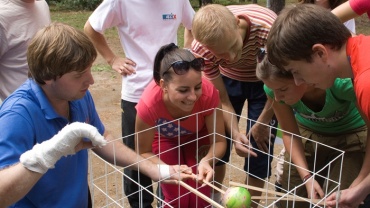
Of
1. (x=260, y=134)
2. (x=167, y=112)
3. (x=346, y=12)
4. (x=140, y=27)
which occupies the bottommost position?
(x=260, y=134)

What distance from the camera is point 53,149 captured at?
1.25 meters

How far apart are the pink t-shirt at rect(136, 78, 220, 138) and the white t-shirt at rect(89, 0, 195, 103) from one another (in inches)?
12.1

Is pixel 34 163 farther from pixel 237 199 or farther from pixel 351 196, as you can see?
pixel 351 196

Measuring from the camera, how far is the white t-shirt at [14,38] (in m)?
2.46

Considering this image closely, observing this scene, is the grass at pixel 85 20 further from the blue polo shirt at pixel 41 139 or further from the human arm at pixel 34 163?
the human arm at pixel 34 163

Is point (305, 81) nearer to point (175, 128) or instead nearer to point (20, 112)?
point (175, 128)

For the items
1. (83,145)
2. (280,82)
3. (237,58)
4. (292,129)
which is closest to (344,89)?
(280,82)

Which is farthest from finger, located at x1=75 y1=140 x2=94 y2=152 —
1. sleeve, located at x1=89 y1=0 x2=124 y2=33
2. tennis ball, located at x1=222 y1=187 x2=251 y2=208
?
sleeve, located at x1=89 y1=0 x2=124 y2=33

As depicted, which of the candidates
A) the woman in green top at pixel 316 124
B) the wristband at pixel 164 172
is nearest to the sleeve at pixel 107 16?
the woman in green top at pixel 316 124

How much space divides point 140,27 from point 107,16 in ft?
0.68

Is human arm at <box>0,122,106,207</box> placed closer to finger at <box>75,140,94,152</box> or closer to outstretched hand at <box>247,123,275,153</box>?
finger at <box>75,140,94,152</box>

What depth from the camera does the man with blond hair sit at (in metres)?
2.07

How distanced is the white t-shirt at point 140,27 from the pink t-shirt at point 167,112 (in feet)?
1.01

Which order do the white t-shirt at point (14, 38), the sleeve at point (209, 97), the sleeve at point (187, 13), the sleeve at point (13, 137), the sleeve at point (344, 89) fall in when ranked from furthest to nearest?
1. the sleeve at point (187, 13)
2. the white t-shirt at point (14, 38)
3. the sleeve at point (209, 97)
4. the sleeve at point (344, 89)
5. the sleeve at point (13, 137)
